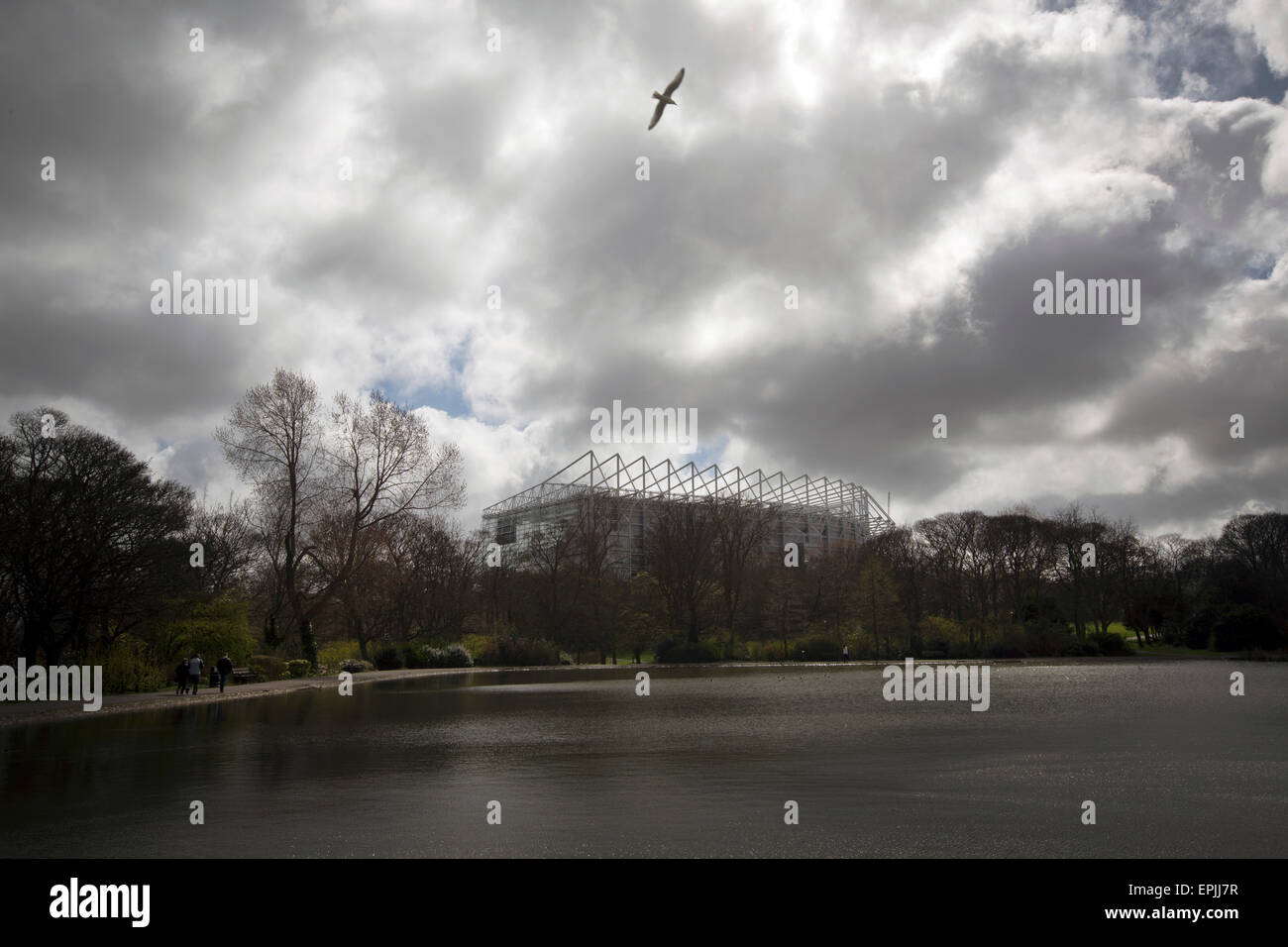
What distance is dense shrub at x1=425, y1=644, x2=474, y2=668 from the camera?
169ft

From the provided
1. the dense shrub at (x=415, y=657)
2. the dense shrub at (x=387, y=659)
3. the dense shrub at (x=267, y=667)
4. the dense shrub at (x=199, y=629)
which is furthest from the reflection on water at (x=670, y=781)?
the dense shrub at (x=415, y=657)

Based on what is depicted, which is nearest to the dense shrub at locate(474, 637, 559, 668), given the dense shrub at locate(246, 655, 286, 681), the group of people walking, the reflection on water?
the dense shrub at locate(246, 655, 286, 681)

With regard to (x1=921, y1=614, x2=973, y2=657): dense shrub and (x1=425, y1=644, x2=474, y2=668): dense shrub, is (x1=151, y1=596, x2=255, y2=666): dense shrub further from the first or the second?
(x1=921, y1=614, x2=973, y2=657): dense shrub

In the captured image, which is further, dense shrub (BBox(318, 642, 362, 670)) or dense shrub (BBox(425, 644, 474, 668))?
dense shrub (BBox(425, 644, 474, 668))

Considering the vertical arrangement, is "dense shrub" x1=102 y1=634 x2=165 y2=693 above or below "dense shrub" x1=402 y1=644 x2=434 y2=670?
above

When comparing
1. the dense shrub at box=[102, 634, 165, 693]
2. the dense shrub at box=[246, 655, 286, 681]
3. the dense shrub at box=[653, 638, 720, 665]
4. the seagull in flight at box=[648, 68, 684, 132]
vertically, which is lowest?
the dense shrub at box=[653, 638, 720, 665]

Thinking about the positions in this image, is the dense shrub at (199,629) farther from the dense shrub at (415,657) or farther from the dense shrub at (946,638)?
the dense shrub at (946,638)

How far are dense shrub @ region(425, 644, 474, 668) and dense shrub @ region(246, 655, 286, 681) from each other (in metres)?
13.3

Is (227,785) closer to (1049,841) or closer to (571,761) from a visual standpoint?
(571,761)

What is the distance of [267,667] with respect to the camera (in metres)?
37.3

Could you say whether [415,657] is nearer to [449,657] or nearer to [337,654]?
[449,657]

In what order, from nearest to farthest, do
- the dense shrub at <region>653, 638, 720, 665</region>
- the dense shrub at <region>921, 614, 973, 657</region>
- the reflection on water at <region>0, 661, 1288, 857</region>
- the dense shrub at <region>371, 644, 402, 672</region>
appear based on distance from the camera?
the reflection on water at <region>0, 661, 1288, 857</region>
the dense shrub at <region>371, 644, 402, 672</region>
the dense shrub at <region>921, 614, 973, 657</region>
the dense shrub at <region>653, 638, 720, 665</region>

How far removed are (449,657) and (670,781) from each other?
4304 centimetres
